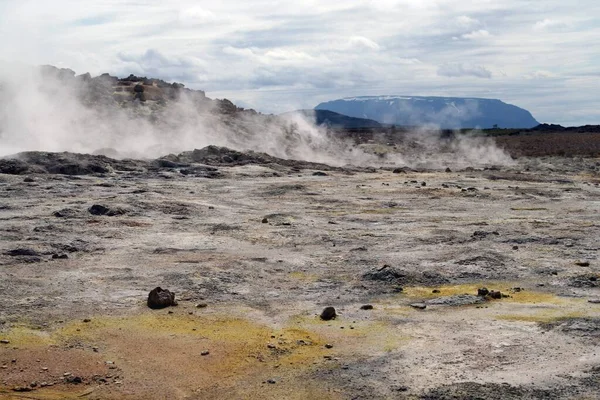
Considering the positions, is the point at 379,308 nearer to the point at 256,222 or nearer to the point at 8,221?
the point at 256,222

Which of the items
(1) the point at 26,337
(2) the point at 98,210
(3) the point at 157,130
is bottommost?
(1) the point at 26,337

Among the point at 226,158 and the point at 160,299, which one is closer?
the point at 160,299

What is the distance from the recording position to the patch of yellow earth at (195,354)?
999cm

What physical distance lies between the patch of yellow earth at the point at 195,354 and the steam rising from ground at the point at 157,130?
114ft

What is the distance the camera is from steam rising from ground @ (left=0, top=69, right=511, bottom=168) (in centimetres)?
5119

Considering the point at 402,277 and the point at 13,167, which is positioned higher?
the point at 13,167

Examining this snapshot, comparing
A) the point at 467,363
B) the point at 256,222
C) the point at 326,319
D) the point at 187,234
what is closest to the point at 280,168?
the point at 256,222

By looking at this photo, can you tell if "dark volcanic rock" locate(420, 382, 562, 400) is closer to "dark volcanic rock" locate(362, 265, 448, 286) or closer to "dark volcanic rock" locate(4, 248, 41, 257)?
"dark volcanic rock" locate(362, 265, 448, 286)

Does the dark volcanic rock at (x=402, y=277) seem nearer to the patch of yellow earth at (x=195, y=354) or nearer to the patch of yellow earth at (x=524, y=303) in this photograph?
the patch of yellow earth at (x=524, y=303)

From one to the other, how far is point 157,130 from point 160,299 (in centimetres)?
4513

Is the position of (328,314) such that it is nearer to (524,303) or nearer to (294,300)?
(294,300)

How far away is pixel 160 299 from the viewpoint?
1360cm

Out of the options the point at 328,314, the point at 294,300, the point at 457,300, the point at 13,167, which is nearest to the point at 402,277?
the point at 457,300

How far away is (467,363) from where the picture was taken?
1070cm
